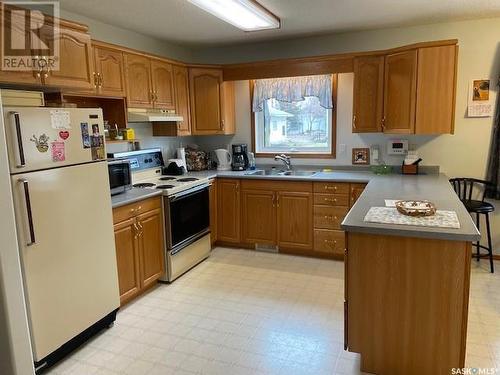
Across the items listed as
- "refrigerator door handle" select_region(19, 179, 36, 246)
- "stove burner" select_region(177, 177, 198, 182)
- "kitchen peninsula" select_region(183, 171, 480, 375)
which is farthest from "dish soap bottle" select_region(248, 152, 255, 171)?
"refrigerator door handle" select_region(19, 179, 36, 246)

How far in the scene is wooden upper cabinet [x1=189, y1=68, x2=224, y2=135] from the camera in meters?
4.40

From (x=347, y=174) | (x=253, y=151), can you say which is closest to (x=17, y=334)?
(x=347, y=174)

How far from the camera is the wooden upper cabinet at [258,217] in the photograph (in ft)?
13.7

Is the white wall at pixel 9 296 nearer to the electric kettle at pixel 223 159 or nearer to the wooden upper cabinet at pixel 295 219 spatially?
the wooden upper cabinet at pixel 295 219

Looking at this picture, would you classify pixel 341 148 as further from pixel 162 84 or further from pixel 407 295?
pixel 407 295

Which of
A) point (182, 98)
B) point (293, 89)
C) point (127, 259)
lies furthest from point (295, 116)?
point (127, 259)

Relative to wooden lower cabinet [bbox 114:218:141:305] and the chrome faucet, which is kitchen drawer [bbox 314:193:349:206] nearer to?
the chrome faucet

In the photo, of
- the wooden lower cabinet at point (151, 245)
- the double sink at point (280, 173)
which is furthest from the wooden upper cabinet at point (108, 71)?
the double sink at point (280, 173)

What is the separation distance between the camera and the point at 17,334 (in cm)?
134

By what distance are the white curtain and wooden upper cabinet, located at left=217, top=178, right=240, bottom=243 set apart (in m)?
1.07

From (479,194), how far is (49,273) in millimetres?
3951

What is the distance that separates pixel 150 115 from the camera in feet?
11.7

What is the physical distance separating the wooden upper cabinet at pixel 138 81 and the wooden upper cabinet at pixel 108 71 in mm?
84

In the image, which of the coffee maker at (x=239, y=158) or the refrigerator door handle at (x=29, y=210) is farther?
the coffee maker at (x=239, y=158)
